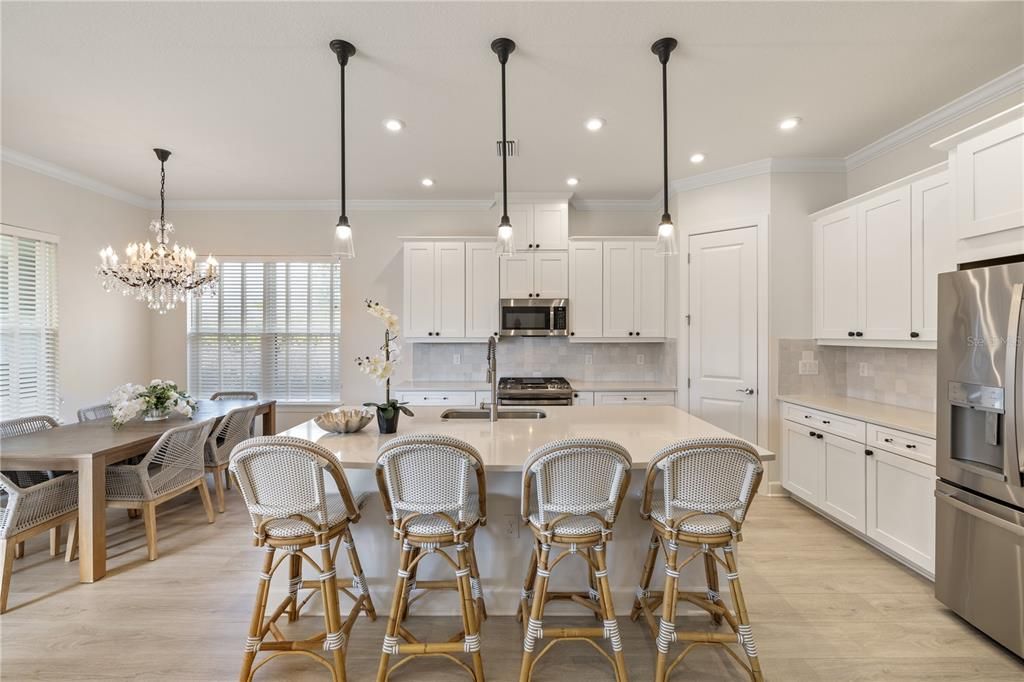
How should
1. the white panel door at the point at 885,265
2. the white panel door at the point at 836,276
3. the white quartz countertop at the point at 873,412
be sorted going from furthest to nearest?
the white panel door at the point at 836,276 < the white panel door at the point at 885,265 < the white quartz countertop at the point at 873,412

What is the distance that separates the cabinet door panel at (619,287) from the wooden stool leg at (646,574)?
270 centimetres

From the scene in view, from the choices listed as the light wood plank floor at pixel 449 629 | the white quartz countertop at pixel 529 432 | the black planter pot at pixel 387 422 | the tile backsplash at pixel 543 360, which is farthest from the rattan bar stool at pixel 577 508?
the tile backsplash at pixel 543 360

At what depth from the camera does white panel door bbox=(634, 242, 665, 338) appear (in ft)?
15.5

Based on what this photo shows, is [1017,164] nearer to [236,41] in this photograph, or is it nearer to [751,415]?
[751,415]

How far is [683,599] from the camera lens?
2.10 m

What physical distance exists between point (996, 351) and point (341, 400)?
201 inches

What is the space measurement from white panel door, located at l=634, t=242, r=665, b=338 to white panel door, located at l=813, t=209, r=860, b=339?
4.39ft

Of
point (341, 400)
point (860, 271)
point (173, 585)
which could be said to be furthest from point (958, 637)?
point (341, 400)

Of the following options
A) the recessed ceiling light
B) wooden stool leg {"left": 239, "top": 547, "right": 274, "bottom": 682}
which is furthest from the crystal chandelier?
the recessed ceiling light

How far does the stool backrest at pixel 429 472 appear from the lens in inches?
69.7

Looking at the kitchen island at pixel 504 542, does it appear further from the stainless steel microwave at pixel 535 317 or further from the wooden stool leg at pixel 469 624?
the stainless steel microwave at pixel 535 317

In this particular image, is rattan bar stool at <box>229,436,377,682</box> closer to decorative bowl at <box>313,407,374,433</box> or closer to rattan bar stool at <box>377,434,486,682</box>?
rattan bar stool at <box>377,434,486,682</box>

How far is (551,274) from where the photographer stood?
4.75 m

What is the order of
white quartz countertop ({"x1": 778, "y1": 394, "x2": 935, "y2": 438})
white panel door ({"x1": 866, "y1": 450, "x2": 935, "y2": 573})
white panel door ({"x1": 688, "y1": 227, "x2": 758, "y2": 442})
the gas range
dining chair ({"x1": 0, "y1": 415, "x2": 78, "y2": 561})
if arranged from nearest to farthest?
white panel door ({"x1": 866, "y1": 450, "x2": 935, "y2": 573}) → white quartz countertop ({"x1": 778, "y1": 394, "x2": 935, "y2": 438}) → dining chair ({"x1": 0, "y1": 415, "x2": 78, "y2": 561}) → white panel door ({"x1": 688, "y1": 227, "x2": 758, "y2": 442}) → the gas range
